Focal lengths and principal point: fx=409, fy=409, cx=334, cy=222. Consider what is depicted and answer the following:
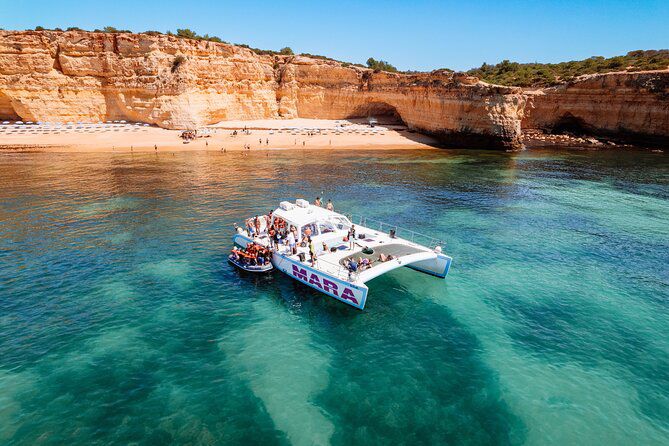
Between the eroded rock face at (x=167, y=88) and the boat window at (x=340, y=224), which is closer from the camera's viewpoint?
the boat window at (x=340, y=224)

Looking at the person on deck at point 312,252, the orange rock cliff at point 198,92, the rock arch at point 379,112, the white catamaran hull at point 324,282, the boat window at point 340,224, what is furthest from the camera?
the rock arch at point 379,112

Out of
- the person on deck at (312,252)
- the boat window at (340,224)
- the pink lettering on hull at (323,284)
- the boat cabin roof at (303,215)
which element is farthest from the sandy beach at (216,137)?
the pink lettering on hull at (323,284)

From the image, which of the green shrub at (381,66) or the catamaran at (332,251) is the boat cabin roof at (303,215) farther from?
the green shrub at (381,66)

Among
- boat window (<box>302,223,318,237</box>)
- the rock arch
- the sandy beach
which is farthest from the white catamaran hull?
the rock arch

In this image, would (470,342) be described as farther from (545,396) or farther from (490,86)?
(490,86)

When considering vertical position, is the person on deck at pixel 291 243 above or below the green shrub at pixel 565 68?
below

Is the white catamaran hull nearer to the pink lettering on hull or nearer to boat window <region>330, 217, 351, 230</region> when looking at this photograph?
the pink lettering on hull
